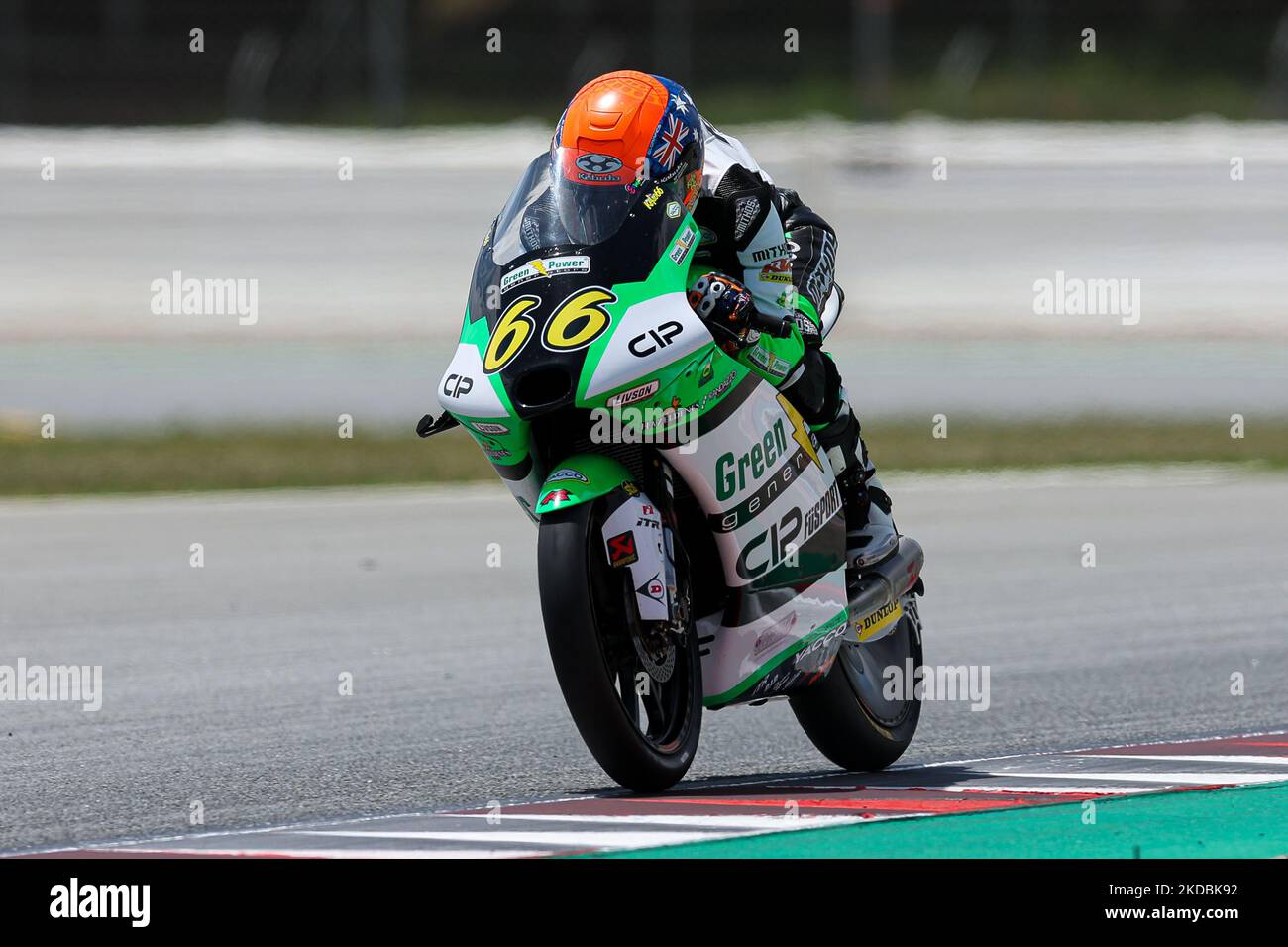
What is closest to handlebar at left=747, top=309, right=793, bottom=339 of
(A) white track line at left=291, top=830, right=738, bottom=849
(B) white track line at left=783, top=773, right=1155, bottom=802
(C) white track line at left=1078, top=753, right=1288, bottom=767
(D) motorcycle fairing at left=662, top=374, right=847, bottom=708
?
(D) motorcycle fairing at left=662, top=374, right=847, bottom=708

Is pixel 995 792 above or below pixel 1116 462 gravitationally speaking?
below

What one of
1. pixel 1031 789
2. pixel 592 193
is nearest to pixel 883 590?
pixel 1031 789

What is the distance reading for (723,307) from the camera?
5758 millimetres

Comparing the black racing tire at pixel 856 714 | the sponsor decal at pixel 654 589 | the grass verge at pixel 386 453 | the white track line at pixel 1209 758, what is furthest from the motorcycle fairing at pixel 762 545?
the grass verge at pixel 386 453

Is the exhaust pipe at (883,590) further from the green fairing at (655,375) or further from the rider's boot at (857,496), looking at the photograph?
the green fairing at (655,375)

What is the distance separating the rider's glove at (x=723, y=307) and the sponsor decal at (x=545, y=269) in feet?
0.99

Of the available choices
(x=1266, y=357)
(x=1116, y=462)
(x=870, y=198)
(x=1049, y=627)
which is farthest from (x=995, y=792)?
(x=870, y=198)

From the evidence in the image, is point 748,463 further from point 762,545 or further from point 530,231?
point 530,231

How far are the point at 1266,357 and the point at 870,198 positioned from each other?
5.85 metres

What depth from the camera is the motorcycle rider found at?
581cm

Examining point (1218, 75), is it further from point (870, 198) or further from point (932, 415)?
point (932, 415)

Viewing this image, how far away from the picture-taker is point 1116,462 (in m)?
17.8

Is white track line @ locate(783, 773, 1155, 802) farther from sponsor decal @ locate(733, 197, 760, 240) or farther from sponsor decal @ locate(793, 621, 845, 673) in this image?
sponsor decal @ locate(733, 197, 760, 240)

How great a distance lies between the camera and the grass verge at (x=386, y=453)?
16844mm
